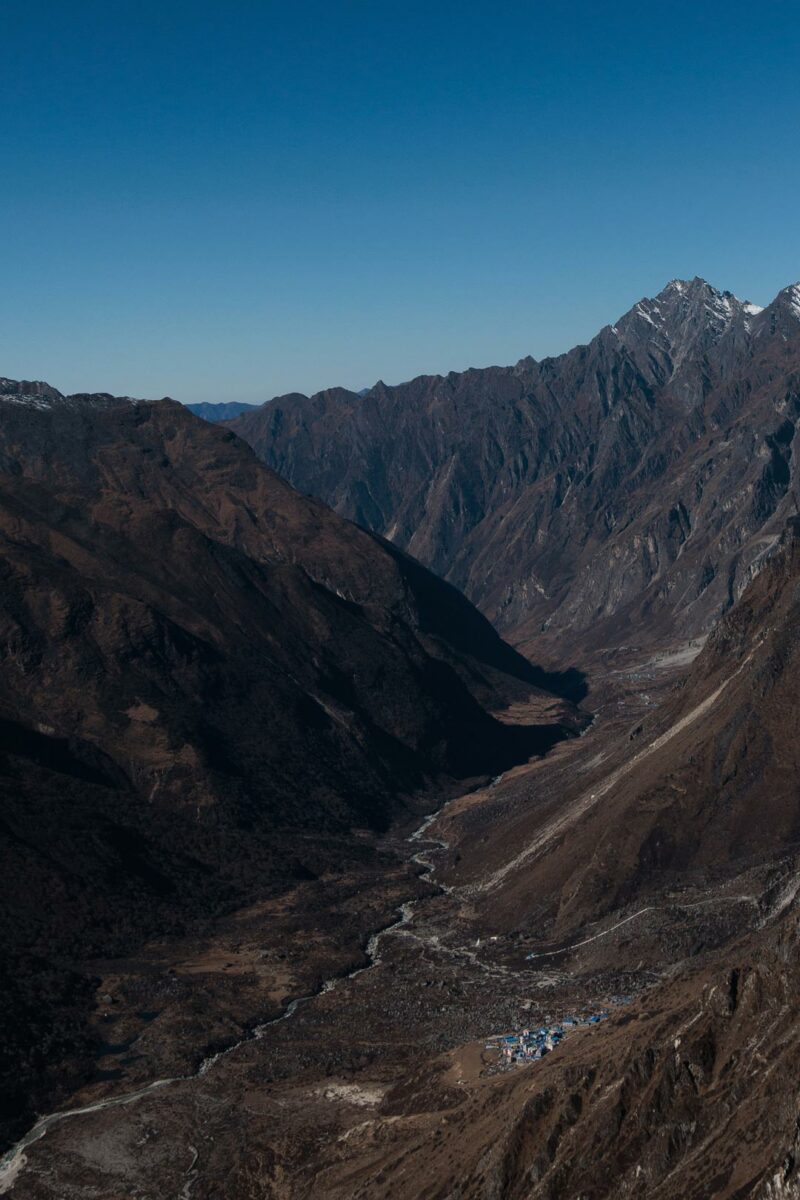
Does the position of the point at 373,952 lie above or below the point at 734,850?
below

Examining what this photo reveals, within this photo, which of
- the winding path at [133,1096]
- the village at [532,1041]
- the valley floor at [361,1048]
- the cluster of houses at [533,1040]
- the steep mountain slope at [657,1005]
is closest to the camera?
the steep mountain slope at [657,1005]

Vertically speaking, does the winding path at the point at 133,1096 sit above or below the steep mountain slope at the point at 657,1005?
below

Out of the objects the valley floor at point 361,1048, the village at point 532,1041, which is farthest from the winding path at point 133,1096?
the village at point 532,1041

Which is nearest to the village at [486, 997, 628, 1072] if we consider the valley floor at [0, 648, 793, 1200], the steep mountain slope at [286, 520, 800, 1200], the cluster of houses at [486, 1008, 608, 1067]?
the cluster of houses at [486, 1008, 608, 1067]

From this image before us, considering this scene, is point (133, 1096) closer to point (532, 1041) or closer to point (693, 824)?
point (532, 1041)

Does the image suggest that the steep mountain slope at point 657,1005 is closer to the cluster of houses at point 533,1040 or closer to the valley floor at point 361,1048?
the valley floor at point 361,1048

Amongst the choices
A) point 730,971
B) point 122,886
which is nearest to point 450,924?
point 122,886

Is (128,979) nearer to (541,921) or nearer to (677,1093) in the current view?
(541,921)

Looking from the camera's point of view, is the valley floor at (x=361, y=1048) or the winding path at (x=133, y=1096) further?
the winding path at (x=133, y=1096)

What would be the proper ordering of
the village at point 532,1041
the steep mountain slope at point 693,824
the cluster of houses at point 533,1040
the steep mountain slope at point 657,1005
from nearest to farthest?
the steep mountain slope at point 657,1005 < the village at point 532,1041 < the cluster of houses at point 533,1040 < the steep mountain slope at point 693,824
